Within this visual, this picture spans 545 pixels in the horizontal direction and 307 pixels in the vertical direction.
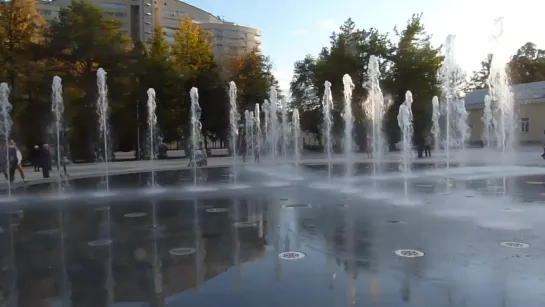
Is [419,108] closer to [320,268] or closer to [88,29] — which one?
[88,29]

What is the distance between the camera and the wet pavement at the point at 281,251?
512 centimetres

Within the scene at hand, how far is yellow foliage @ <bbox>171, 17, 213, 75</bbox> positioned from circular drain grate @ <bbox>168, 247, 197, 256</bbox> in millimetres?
34991

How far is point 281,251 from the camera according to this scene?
6.92 metres

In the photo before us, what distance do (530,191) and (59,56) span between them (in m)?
30.0

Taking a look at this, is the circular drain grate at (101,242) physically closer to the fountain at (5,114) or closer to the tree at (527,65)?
the fountain at (5,114)

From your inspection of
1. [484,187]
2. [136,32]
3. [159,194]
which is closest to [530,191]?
[484,187]

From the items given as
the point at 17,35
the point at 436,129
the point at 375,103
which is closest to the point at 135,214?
the point at 17,35

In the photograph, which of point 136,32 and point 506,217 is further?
point 136,32

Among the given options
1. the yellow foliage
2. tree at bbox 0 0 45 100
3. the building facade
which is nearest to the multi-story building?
the yellow foliage

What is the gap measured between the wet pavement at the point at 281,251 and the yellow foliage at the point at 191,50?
3108 cm

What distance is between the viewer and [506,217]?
29.8 ft

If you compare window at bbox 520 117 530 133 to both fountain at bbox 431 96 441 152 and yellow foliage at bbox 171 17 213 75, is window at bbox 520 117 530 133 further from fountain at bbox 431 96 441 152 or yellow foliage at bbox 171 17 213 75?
yellow foliage at bbox 171 17 213 75

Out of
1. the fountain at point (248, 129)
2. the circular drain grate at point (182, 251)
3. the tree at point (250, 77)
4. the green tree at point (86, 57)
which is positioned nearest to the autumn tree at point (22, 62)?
the green tree at point (86, 57)

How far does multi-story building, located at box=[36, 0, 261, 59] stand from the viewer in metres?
86.4
